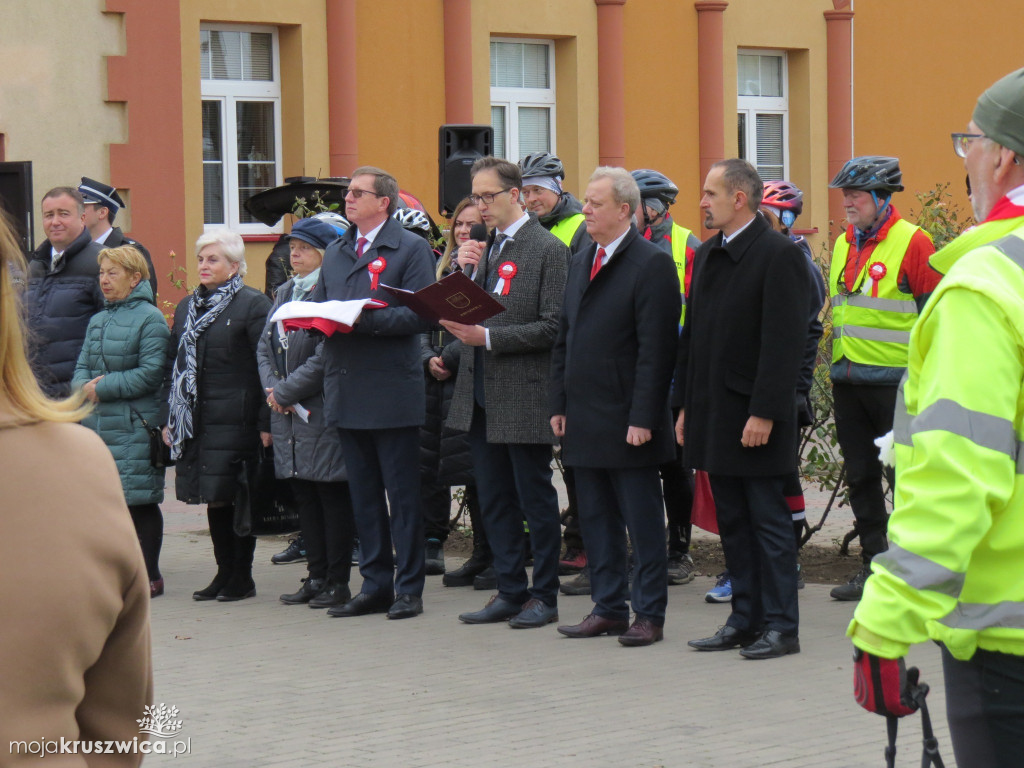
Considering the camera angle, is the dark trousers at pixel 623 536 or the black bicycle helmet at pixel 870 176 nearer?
the dark trousers at pixel 623 536

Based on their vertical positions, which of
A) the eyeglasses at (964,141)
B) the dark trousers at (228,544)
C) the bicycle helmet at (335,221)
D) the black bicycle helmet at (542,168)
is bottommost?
the dark trousers at (228,544)

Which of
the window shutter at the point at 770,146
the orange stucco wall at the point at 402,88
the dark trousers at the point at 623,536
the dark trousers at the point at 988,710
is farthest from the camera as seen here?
the window shutter at the point at 770,146

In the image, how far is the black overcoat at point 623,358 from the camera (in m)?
6.68

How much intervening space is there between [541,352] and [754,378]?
3.99ft

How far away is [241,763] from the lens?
16.9 feet

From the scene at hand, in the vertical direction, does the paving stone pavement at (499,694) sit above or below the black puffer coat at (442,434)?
below

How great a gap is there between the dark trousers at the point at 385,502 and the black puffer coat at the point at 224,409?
0.65 m

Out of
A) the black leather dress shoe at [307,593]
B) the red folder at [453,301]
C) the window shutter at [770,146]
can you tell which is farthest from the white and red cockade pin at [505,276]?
the window shutter at [770,146]

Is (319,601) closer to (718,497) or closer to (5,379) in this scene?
(718,497)

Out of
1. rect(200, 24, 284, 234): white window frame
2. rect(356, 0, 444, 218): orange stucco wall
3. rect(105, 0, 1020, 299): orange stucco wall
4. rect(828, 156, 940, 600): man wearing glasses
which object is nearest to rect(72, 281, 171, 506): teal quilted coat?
rect(828, 156, 940, 600): man wearing glasses

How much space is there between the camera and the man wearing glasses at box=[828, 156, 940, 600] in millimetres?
7332

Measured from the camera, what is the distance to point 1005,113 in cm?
280

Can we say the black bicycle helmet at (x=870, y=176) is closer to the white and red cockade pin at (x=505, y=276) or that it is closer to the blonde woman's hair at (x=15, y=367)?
the white and red cockade pin at (x=505, y=276)

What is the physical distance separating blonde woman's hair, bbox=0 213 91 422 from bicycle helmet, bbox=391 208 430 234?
704 cm
